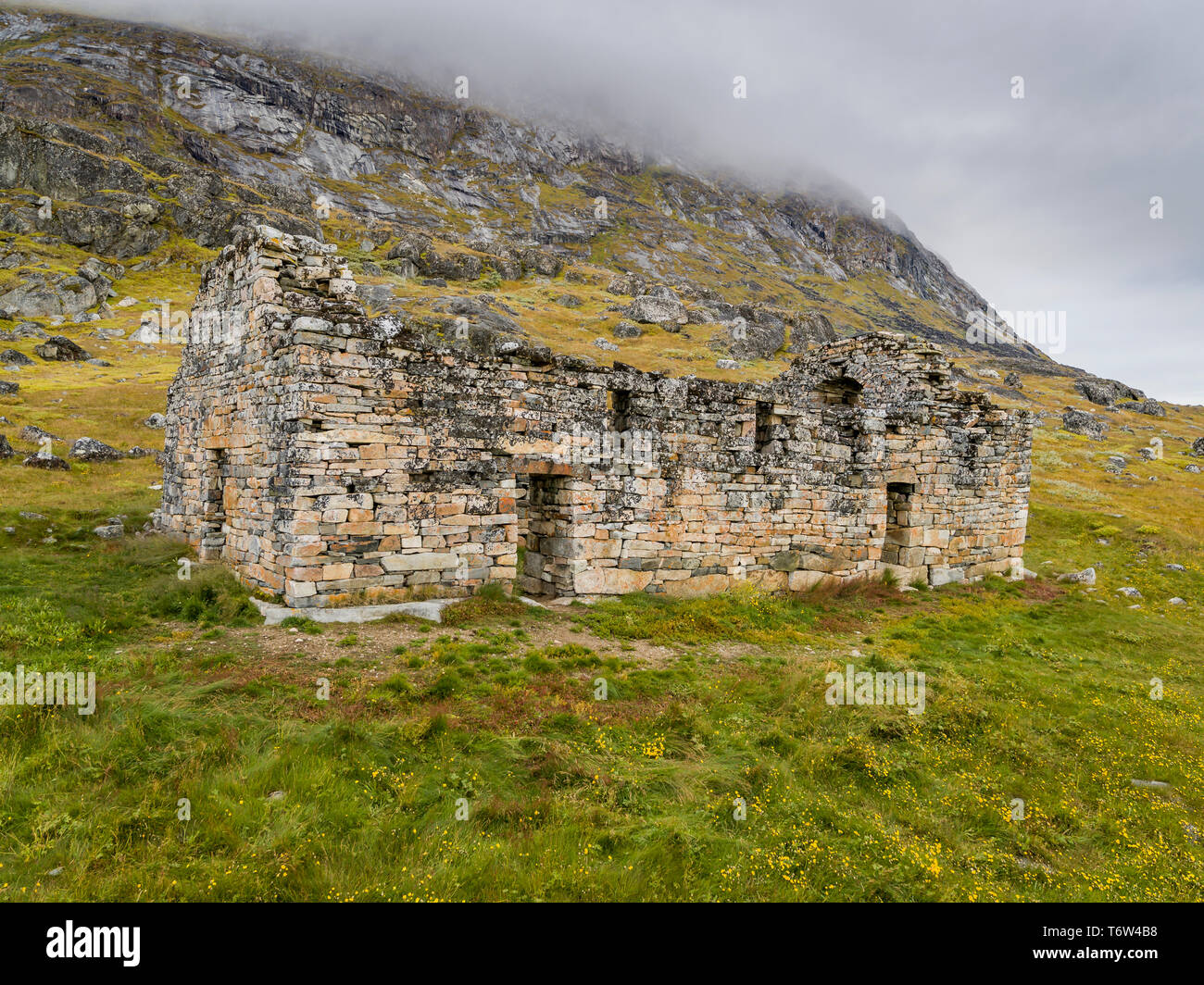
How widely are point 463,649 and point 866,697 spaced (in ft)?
18.9

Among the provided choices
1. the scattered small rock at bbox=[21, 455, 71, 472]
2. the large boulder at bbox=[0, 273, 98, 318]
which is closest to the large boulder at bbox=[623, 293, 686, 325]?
the large boulder at bbox=[0, 273, 98, 318]

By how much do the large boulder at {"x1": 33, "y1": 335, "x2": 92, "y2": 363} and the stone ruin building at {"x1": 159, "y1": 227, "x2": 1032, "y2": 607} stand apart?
127 ft

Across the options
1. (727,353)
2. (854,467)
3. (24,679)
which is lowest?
(24,679)

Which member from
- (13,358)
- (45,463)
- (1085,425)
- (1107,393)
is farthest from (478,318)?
(1107,393)

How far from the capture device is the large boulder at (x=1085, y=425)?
5331 cm

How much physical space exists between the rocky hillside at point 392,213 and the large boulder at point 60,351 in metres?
9.45

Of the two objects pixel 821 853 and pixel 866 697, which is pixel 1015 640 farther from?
pixel 821 853

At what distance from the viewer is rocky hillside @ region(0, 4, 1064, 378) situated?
6519cm

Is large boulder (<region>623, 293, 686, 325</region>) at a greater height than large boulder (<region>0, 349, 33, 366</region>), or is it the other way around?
large boulder (<region>623, 293, 686, 325</region>)

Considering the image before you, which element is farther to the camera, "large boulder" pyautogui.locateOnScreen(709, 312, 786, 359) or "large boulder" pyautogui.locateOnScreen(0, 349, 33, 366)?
"large boulder" pyautogui.locateOnScreen(709, 312, 786, 359)

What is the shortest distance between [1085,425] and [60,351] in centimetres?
8061

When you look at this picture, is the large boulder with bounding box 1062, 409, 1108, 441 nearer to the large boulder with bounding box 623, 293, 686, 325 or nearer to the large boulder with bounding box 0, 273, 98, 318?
the large boulder with bounding box 623, 293, 686, 325

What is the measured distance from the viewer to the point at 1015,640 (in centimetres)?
1205
